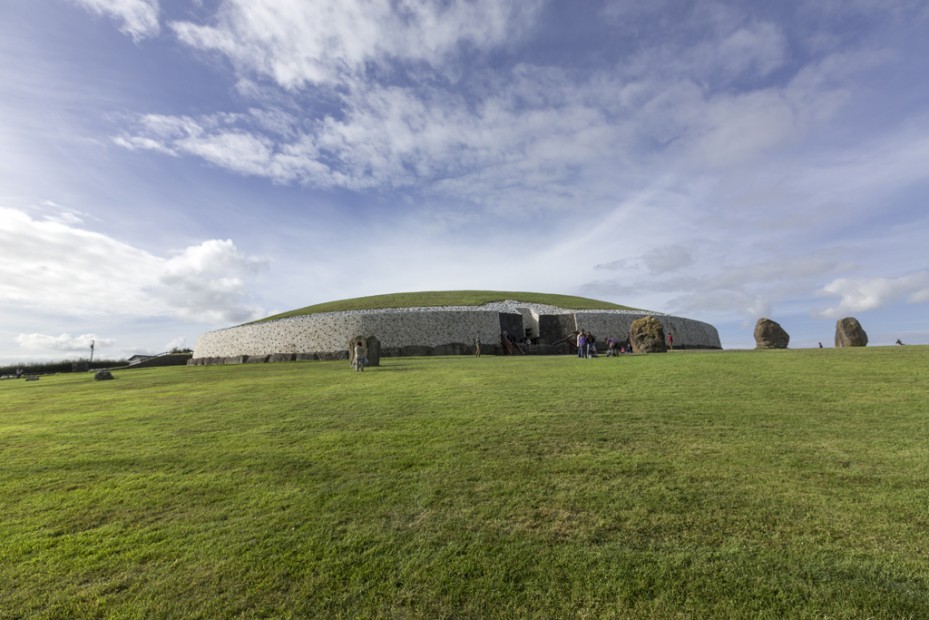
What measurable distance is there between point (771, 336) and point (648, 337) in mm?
9224

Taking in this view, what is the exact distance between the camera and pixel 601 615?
123 inches

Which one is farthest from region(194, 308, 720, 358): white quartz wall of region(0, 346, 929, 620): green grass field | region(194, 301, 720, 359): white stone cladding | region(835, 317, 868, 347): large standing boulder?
region(0, 346, 929, 620): green grass field

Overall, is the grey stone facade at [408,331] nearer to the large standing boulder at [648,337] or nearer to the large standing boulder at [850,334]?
the large standing boulder at [648,337]

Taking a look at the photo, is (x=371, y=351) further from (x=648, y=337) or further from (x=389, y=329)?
(x=648, y=337)

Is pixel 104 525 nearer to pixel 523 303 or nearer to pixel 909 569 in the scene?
pixel 909 569

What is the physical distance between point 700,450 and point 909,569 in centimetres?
275

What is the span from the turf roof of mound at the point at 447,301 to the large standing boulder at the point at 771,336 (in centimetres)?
1779

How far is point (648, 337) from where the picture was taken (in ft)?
80.4

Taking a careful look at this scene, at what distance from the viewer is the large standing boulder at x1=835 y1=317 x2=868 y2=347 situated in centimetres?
2538

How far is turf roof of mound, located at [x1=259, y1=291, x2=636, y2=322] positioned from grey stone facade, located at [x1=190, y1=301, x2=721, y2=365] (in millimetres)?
6177

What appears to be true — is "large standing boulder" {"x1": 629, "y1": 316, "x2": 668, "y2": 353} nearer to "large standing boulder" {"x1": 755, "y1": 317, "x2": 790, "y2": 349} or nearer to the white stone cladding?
"large standing boulder" {"x1": 755, "y1": 317, "x2": 790, "y2": 349}

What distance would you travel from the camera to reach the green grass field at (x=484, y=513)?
3363 millimetres

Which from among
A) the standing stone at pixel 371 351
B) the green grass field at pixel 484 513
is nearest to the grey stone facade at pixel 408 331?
the standing stone at pixel 371 351

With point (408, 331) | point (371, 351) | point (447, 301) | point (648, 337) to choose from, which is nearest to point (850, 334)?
point (648, 337)
